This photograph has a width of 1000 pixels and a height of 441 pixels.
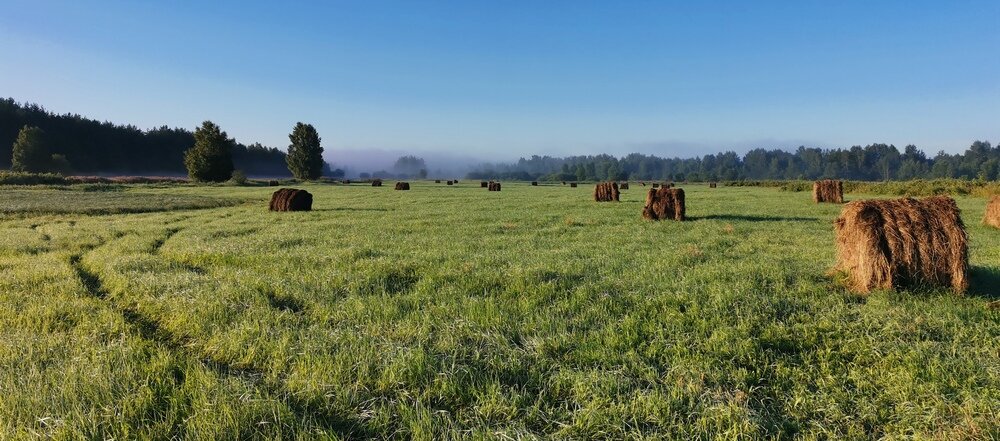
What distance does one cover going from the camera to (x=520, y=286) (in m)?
7.80

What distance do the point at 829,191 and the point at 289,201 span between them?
118 feet

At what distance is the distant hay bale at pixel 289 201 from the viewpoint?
26328 mm

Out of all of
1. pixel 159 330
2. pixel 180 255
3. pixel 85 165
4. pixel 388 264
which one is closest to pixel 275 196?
pixel 180 255

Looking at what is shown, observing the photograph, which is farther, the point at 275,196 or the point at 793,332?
the point at 275,196

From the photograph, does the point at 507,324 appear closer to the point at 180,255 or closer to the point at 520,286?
the point at 520,286

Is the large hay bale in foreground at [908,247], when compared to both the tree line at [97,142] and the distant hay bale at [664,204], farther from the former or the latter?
the tree line at [97,142]

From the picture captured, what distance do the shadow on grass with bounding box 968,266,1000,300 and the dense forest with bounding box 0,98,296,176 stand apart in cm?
16042

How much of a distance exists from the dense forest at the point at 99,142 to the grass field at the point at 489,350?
152757 millimetres

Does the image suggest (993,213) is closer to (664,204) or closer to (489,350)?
(664,204)

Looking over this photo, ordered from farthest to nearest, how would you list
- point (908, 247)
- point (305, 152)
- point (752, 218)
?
point (305, 152) < point (752, 218) < point (908, 247)

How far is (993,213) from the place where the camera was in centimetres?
1797

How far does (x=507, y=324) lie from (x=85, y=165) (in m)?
180

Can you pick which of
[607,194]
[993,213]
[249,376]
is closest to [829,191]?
[607,194]

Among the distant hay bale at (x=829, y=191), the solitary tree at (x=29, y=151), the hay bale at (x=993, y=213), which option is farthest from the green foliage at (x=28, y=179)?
the hay bale at (x=993, y=213)
